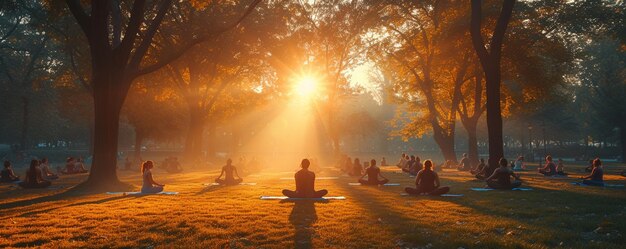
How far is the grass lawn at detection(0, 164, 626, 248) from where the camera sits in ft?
27.9

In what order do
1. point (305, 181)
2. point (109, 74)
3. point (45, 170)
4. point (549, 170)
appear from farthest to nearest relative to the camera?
point (549, 170) < point (45, 170) < point (109, 74) < point (305, 181)

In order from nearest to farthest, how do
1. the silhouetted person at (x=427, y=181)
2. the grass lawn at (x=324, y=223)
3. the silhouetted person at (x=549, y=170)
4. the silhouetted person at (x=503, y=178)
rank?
the grass lawn at (x=324, y=223) < the silhouetted person at (x=427, y=181) < the silhouetted person at (x=503, y=178) < the silhouetted person at (x=549, y=170)

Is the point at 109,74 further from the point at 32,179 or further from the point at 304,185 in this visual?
the point at 304,185

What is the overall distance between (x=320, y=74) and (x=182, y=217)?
143ft

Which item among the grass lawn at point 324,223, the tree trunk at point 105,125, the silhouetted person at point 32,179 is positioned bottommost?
the grass lawn at point 324,223

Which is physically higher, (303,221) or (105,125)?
(105,125)

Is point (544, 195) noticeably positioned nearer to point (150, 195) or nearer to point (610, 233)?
point (610, 233)

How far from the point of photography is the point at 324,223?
1042 centimetres

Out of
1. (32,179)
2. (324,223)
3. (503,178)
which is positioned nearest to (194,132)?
(32,179)

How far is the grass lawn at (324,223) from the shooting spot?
27.9 ft

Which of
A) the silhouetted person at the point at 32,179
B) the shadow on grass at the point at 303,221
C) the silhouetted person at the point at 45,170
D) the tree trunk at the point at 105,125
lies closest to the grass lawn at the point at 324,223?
the shadow on grass at the point at 303,221

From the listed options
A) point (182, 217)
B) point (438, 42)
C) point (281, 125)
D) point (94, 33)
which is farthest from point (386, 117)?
point (182, 217)

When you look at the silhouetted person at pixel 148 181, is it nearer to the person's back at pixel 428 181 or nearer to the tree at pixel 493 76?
the person's back at pixel 428 181

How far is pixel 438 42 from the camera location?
33.1 m
